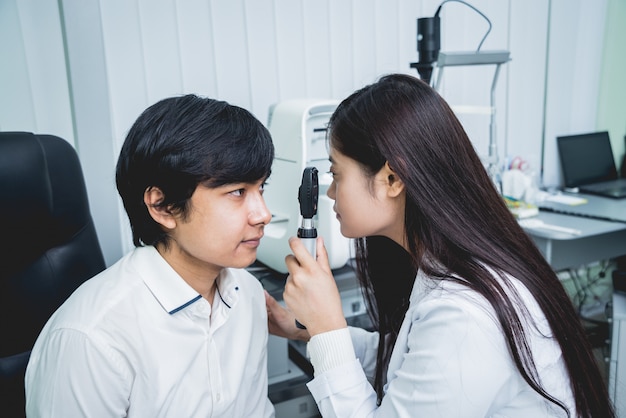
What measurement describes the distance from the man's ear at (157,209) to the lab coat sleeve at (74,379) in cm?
23

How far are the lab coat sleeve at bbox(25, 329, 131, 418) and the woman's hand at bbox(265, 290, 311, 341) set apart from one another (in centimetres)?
46

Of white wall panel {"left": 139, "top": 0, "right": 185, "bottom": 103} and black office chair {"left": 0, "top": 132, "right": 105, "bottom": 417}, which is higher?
white wall panel {"left": 139, "top": 0, "right": 185, "bottom": 103}

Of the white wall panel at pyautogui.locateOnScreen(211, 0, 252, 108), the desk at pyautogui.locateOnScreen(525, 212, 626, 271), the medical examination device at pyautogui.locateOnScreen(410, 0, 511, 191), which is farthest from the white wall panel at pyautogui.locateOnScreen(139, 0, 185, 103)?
the desk at pyautogui.locateOnScreen(525, 212, 626, 271)

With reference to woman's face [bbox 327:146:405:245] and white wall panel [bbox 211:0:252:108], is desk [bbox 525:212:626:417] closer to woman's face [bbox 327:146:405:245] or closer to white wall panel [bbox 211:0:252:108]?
woman's face [bbox 327:146:405:245]

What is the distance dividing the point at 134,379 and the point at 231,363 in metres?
0.21

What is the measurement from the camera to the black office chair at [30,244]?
100cm

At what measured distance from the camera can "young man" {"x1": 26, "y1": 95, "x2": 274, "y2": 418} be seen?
2.63ft

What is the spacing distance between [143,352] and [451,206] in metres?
0.59

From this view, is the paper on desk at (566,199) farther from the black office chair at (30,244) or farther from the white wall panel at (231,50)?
the black office chair at (30,244)

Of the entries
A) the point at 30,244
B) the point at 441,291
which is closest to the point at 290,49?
the point at 30,244

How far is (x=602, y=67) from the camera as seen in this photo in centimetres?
278

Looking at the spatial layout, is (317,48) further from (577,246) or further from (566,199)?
(577,246)

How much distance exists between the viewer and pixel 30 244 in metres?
1.05

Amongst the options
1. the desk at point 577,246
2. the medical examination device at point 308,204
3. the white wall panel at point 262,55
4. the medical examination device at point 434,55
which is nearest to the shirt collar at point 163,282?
the medical examination device at point 308,204
